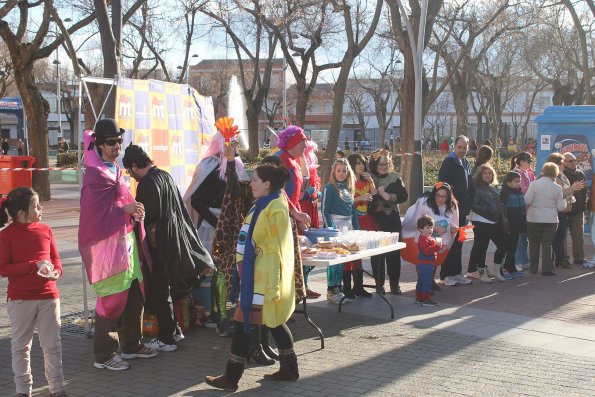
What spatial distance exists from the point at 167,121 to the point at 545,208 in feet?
18.4

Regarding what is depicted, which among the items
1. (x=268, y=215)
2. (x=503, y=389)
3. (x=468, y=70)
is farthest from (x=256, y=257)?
(x=468, y=70)

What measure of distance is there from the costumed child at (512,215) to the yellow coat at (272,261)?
612 cm

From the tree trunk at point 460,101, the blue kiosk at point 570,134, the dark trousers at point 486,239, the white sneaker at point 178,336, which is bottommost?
the white sneaker at point 178,336

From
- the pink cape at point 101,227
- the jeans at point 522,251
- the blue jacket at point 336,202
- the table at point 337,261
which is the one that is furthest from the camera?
the jeans at point 522,251

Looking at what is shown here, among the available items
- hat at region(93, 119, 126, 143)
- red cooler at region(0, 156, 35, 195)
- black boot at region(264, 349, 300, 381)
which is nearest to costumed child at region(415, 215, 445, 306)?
black boot at region(264, 349, 300, 381)

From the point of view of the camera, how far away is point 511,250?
1107 cm

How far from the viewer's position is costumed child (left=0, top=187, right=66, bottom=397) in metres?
5.36

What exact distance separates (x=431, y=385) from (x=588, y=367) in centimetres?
147

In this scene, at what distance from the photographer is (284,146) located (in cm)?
791

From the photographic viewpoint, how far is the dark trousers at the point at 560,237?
1199 centimetres

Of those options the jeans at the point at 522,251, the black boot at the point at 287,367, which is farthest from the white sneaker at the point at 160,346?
the jeans at the point at 522,251

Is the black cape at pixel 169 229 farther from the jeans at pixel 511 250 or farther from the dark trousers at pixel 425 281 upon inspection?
the jeans at pixel 511 250

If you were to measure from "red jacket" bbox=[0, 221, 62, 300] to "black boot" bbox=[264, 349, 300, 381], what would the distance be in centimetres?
171

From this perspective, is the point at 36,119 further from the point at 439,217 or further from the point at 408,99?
the point at 439,217
